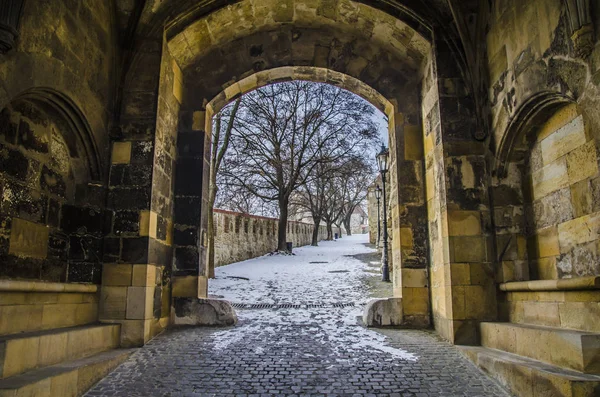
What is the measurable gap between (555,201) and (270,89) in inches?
526

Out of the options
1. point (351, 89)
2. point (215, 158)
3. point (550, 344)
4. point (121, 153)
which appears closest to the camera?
point (550, 344)

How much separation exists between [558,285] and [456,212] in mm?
1531

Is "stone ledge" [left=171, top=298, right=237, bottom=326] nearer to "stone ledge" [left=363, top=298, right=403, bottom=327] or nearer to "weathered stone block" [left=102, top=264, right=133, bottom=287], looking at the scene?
"weathered stone block" [left=102, top=264, right=133, bottom=287]

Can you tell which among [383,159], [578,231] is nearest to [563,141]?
[578,231]

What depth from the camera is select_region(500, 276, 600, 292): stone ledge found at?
3.38 metres

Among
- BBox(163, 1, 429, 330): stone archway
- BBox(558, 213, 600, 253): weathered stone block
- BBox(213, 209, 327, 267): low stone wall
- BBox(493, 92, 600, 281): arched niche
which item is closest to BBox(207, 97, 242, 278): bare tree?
BBox(213, 209, 327, 267): low stone wall

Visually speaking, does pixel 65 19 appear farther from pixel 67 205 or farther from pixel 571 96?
pixel 571 96

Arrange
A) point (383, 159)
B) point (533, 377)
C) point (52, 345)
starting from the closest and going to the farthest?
point (533, 377) → point (52, 345) → point (383, 159)

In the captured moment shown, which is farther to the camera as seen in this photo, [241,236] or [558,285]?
[241,236]

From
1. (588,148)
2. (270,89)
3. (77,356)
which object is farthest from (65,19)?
(270,89)

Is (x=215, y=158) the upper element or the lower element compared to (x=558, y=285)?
upper

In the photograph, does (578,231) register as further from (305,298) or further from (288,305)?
(305,298)

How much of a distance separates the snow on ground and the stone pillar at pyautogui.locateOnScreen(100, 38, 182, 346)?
988 millimetres

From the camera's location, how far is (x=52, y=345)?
3775 millimetres
